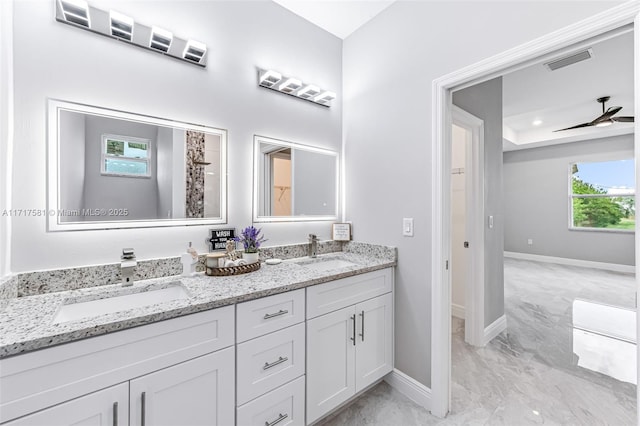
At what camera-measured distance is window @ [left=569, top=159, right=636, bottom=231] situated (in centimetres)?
529

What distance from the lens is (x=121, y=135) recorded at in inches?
56.9

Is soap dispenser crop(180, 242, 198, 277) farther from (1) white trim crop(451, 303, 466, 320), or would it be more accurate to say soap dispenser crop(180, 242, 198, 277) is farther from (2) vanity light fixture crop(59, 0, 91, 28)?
(1) white trim crop(451, 303, 466, 320)

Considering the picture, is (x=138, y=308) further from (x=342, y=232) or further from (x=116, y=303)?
(x=342, y=232)

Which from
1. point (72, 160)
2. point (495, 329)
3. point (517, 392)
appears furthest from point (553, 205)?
point (72, 160)

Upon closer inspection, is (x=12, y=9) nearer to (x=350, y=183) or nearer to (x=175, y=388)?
(x=175, y=388)

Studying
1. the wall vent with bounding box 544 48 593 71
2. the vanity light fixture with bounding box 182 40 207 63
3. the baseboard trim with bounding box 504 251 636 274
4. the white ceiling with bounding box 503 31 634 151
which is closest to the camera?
the vanity light fixture with bounding box 182 40 207 63

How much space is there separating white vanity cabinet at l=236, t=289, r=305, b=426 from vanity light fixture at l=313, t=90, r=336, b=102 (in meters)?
1.57

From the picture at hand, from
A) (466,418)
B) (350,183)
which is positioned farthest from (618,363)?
(350,183)

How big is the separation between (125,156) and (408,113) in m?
1.77

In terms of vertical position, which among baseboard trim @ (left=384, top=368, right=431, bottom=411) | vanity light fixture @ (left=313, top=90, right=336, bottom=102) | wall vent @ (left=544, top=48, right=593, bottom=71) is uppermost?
wall vent @ (left=544, top=48, right=593, bottom=71)

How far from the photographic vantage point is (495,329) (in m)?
2.71

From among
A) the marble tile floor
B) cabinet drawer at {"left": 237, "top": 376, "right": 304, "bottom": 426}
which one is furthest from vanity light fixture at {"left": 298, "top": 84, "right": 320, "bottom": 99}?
the marble tile floor

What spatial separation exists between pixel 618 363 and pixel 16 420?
3.65 metres

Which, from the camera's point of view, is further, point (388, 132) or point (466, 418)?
point (388, 132)
